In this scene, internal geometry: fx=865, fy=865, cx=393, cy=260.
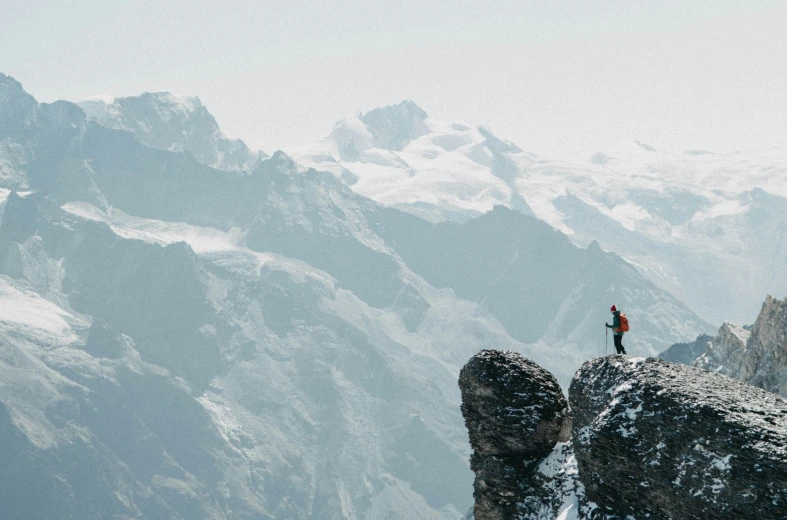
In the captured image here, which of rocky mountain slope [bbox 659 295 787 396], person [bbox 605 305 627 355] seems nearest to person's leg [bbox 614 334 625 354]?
person [bbox 605 305 627 355]

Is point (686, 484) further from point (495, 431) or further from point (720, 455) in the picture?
point (495, 431)

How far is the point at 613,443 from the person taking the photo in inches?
1302

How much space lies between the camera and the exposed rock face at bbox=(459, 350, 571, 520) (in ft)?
127

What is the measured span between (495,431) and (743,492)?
13.0 m

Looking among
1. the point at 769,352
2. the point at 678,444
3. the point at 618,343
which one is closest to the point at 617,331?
the point at 618,343

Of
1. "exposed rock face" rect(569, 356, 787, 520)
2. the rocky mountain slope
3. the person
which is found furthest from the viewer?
the rocky mountain slope

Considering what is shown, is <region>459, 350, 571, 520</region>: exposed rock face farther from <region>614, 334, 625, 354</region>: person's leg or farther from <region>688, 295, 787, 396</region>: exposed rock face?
<region>688, 295, 787, 396</region>: exposed rock face

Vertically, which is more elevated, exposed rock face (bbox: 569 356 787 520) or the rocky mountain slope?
exposed rock face (bbox: 569 356 787 520)

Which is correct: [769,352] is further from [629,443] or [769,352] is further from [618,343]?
[629,443]

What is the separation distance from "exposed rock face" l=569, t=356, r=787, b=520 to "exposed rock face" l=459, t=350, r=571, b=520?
2.83m

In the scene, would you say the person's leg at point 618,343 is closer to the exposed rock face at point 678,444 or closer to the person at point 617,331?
the person at point 617,331

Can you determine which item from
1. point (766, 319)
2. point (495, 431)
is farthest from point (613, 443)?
point (766, 319)

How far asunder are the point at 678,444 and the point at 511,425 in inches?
376

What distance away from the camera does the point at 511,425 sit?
128 feet
